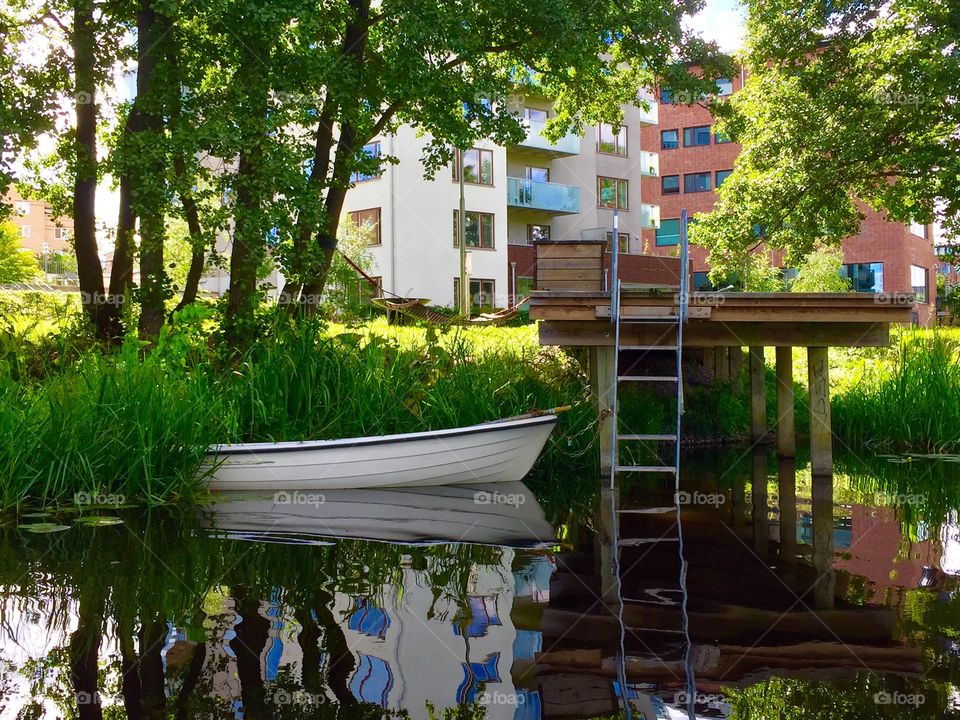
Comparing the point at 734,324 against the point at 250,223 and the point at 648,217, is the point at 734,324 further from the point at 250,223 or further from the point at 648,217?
the point at 648,217

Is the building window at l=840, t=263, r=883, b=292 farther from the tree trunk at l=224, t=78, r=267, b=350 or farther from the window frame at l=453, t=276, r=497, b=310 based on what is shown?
the tree trunk at l=224, t=78, r=267, b=350

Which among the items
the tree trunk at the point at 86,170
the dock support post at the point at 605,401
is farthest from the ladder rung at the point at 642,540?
the tree trunk at the point at 86,170

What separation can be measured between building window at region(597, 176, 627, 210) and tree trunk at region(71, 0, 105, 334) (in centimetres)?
2808

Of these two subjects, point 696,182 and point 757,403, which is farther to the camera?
point 696,182

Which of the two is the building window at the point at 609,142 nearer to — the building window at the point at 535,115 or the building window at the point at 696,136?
the building window at the point at 535,115

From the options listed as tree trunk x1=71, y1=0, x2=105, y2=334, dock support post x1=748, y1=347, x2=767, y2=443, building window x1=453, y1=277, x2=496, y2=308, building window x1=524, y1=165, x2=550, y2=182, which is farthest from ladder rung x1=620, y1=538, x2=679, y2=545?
building window x1=524, y1=165, x2=550, y2=182

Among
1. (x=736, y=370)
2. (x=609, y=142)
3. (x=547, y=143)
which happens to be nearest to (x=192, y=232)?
(x=736, y=370)

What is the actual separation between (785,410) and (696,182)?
39800mm

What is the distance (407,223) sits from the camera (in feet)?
104

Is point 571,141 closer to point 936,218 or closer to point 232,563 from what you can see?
point 936,218

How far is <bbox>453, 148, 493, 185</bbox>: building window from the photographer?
111 ft

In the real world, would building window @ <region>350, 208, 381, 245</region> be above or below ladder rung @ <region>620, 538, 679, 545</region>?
above

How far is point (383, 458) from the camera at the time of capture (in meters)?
9.36

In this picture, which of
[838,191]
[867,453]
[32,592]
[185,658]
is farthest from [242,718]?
[838,191]
